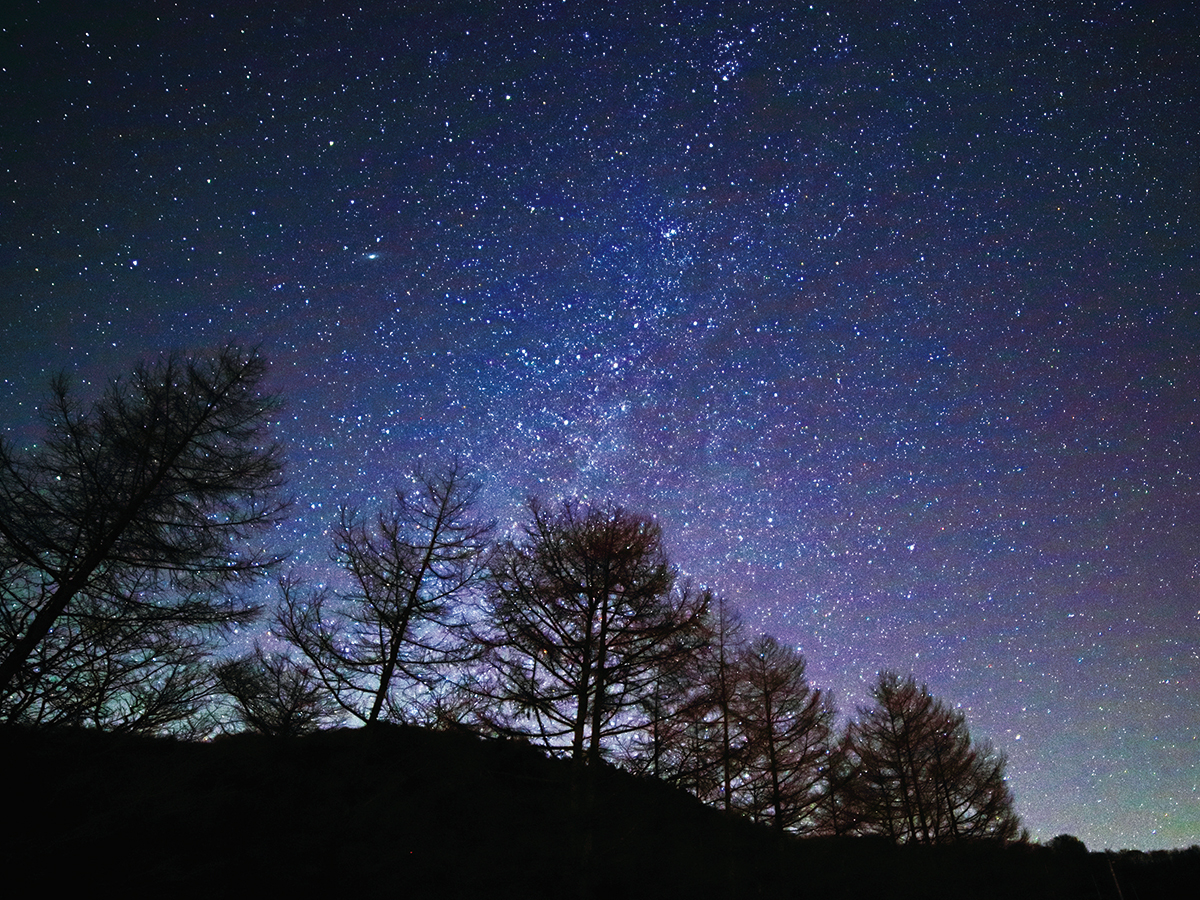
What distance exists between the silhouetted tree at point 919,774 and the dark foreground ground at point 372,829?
9.84 feet

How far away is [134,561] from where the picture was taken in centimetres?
842

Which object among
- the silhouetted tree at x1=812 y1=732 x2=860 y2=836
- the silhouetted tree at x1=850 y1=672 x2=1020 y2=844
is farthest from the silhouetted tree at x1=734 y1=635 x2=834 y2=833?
the silhouetted tree at x1=850 y1=672 x2=1020 y2=844

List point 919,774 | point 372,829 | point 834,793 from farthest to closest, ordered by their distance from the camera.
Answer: point 919,774 → point 834,793 → point 372,829

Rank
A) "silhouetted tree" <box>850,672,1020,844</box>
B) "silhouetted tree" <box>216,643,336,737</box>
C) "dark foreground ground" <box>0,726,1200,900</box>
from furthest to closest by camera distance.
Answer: "silhouetted tree" <box>850,672,1020,844</box>
"silhouetted tree" <box>216,643,336,737</box>
"dark foreground ground" <box>0,726,1200,900</box>

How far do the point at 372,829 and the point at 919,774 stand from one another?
68.1 ft

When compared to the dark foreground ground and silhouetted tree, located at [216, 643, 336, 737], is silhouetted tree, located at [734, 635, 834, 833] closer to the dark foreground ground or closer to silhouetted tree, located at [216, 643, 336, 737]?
the dark foreground ground

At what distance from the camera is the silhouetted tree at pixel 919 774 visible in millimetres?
19984

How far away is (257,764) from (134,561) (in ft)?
17.8

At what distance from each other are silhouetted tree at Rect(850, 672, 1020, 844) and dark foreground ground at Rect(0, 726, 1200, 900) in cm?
300

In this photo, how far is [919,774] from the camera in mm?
21328

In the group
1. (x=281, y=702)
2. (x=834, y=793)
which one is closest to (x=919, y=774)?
(x=834, y=793)

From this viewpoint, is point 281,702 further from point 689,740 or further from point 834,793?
point 834,793

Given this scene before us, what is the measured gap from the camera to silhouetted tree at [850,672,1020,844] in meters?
20.0

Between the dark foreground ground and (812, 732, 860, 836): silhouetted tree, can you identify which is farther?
(812, 732, 860, 836): silhouetted tree
